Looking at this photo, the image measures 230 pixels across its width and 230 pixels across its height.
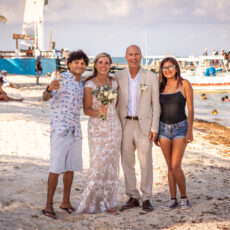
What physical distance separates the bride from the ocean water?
13008mm

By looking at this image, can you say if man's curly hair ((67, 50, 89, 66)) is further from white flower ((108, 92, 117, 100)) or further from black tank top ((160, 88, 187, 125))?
black tank top ((160, 88, 187, 125))

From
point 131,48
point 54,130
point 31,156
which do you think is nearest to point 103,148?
point 54,130

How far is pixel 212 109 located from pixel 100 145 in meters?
19.1

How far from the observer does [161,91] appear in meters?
4.69

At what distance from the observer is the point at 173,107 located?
454 cm

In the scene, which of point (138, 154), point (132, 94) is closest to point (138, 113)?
point (132, 94)

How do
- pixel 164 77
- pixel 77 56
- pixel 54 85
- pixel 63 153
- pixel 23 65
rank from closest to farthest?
pixel 54 85
pixel 63 153
pixel 77 56
pixel 164 77
pixel 23 65

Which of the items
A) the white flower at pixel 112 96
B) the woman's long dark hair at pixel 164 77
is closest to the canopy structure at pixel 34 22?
the woman's long dark hair at pixel 164 77

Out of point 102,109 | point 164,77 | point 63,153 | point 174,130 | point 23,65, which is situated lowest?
point 63,153

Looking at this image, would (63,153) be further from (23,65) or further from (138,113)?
(23,65)

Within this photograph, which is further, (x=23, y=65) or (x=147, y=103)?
(x=23, y=65)

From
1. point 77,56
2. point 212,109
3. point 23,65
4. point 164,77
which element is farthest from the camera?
point 23,65

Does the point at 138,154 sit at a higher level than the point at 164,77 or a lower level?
lower

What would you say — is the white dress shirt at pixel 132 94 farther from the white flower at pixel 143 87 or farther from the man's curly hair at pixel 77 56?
the man's curly hair at pixel 77 56
